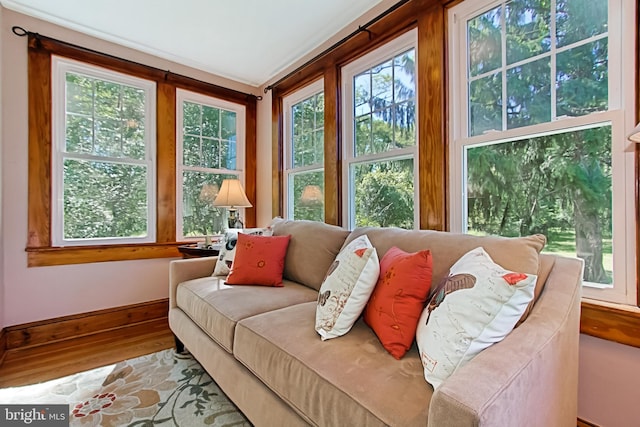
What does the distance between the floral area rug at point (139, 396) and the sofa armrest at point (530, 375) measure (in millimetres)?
1259

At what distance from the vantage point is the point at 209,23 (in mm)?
2531

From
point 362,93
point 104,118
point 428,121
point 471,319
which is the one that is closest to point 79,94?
point 104,118

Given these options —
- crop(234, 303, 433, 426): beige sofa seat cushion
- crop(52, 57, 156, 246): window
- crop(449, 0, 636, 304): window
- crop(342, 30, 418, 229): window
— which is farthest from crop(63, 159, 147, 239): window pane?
crop(449, 0, 636, 304): window

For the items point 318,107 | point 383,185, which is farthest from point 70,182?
point 383,185

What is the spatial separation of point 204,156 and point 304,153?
3.66 feet

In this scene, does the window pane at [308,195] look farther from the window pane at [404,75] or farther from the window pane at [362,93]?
the window pane at [404,75]

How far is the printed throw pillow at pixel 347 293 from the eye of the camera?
1.25 m

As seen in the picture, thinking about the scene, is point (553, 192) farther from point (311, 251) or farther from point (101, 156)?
point (101, 156)

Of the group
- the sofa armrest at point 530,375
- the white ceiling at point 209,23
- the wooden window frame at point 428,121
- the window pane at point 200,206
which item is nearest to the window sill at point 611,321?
the wooden window frame at point 428,121

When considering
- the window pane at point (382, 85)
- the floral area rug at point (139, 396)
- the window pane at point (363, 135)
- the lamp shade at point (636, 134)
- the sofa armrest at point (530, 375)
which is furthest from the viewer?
the window pane at point (363, 135)

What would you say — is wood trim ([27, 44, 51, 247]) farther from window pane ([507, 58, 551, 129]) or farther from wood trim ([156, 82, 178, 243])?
window pane ([507, 58, 551, 129])

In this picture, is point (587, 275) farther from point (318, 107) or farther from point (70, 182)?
point (70, 182)

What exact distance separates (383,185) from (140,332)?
2.46m

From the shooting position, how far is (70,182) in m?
2.64
